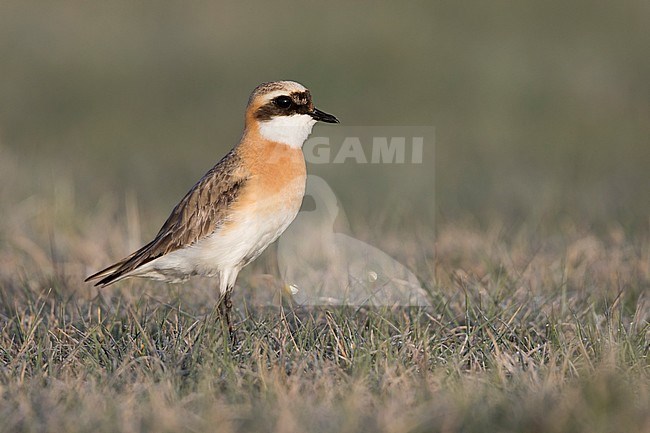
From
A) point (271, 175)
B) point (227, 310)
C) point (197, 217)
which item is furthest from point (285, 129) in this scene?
point (227, 310)

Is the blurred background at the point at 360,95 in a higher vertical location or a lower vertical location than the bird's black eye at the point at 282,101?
lower

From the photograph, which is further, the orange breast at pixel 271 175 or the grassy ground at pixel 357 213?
the orange breast at pixel 271 175

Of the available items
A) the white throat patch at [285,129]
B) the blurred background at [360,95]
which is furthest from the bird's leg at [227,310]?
the blurred background at [360,95]

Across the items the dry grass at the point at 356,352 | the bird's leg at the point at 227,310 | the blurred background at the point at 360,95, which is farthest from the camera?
the blurred background at the point at 360,95

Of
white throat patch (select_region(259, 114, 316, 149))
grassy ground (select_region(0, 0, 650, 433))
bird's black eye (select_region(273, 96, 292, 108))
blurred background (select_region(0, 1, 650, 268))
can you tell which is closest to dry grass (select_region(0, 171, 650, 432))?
grassy ground (select_region(0, 0, 650, 433))

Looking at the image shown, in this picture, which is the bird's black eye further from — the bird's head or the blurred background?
the blurred background

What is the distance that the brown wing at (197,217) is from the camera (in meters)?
5.88

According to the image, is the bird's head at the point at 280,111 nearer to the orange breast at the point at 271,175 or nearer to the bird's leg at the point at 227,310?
the orange breast at the point at 271,175

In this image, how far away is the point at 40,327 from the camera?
556 centimetres

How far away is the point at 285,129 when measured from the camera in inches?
238

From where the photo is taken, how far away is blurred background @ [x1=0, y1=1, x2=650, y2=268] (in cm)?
1078

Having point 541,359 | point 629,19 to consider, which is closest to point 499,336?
point 541,359

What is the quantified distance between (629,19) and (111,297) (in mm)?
14083

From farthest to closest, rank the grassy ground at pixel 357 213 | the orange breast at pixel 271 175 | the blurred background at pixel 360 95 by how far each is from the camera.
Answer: the blurred background at pixel 360 95
the orange breast at pixel 271 175
the grassy ground at pixel 357 213
